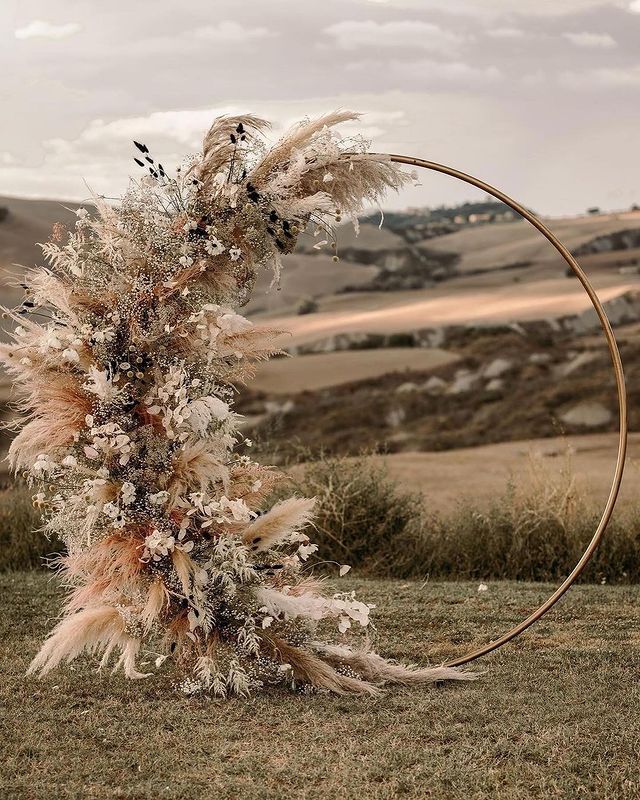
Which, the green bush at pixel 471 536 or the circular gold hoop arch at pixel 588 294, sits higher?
the circular gold hoop arch at pixel 588 294

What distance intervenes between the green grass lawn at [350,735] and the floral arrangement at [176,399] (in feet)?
0.78

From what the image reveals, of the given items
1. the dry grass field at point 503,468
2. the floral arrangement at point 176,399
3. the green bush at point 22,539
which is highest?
the floral arrangement at point 176,399

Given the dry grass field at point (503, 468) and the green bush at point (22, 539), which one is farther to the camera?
the dry grass field at point (503, 468)

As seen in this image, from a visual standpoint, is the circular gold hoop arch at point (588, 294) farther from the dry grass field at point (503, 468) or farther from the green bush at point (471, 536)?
the dry grass field at point (503, 468)

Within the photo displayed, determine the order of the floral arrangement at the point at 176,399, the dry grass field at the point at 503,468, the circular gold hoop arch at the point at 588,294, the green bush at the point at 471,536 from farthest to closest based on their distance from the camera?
the dry grass field at the point at 503,468 < the green bush at the point at 471,536 < the circular gold hoop arch at the point at 588,294 < the floral arrangement at the point at 176,399

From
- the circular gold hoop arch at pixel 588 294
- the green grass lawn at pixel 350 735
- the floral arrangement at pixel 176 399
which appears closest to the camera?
the green grass lawn at pixel 350 735

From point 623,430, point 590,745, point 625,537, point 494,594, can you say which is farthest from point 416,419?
point 590,745

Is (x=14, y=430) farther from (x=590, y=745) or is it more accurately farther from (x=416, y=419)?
(x=416, y=419)

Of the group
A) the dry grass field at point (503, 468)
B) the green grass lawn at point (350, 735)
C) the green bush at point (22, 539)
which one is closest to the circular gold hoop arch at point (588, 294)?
the green grass lawn at point (350, 735)

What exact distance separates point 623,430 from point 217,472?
2.13 m

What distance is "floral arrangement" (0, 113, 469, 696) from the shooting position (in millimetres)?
4605

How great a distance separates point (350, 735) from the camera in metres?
4.27

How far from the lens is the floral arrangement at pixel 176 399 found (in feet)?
15.1

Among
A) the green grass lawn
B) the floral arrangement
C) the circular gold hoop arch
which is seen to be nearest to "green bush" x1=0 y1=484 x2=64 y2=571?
the green grass lawn
